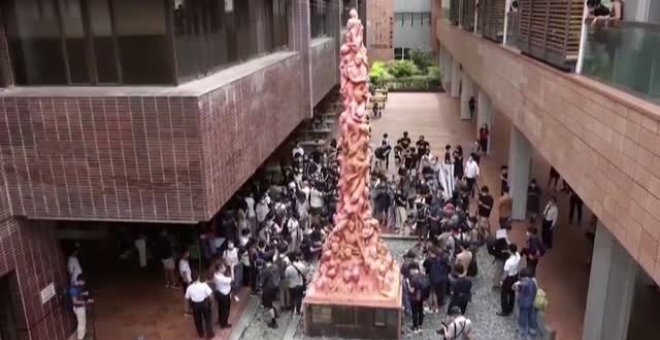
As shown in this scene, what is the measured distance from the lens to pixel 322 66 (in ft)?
68.4

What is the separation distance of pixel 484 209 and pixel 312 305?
16.8ft

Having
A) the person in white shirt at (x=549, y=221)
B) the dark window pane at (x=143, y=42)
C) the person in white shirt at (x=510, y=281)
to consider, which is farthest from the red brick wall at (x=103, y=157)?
the person in white shirt at (x=549, y=221)

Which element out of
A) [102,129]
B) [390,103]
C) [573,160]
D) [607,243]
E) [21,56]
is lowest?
[390,103]

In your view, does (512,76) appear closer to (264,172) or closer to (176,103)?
(264,172)

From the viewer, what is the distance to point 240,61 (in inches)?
491

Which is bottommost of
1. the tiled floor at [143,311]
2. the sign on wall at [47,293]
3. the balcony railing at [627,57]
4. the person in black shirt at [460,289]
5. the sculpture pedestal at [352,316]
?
the tiled floor at [143,311]

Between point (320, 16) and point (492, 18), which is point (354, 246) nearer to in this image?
point (492, 18)

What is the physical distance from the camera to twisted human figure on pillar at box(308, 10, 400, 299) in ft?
31.6

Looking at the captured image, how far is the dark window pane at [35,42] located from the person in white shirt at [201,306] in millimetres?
3897

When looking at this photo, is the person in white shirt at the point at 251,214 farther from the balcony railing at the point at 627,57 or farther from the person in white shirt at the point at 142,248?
the balcony railing at the point at 627,57

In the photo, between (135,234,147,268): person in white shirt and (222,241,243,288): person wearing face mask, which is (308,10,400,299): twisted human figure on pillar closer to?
(222,241,243,288): person wearing face mask

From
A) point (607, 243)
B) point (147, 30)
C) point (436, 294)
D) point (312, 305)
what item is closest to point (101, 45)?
→ point (147, 30)

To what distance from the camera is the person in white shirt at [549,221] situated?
40.8 feet

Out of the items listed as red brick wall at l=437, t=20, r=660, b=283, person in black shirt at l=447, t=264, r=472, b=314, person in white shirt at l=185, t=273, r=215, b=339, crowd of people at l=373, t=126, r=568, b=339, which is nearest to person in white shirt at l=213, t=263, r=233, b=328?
person in white shirt at l=185, t=273, r=215, b=339
